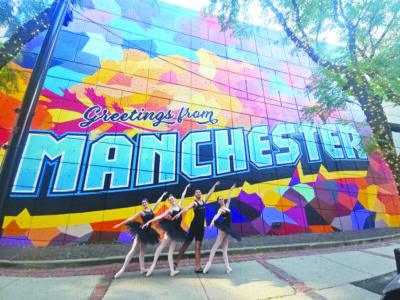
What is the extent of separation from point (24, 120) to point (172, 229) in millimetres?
3684

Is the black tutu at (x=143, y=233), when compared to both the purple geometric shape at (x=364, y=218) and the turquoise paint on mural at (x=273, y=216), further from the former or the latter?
the purple geometric shape at (x=364, y=218)

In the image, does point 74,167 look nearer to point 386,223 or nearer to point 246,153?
point 246,153

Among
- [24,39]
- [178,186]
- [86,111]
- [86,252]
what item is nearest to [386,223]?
[178,186]

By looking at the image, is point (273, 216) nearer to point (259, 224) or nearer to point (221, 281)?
point (259, 224)

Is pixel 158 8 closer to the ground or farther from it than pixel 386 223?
farther from it

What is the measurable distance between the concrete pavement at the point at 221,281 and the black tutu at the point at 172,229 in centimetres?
82

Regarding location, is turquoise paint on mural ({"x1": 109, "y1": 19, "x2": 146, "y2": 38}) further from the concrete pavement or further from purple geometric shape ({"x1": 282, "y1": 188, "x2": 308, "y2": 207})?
purple geometric shape ({"x1": 282, "y1": 188, "x2": 308, "y2": 207})

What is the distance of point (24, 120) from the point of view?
10.7ft

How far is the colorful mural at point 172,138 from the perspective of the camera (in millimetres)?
6867

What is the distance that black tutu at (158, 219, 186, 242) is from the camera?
175 inches

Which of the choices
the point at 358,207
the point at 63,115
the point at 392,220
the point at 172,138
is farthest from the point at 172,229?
the point at 392,220

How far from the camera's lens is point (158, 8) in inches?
423

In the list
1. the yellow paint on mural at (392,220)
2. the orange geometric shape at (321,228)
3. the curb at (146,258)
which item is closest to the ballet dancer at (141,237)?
the curb at (146,258)

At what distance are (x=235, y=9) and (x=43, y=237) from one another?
10.5 meters
